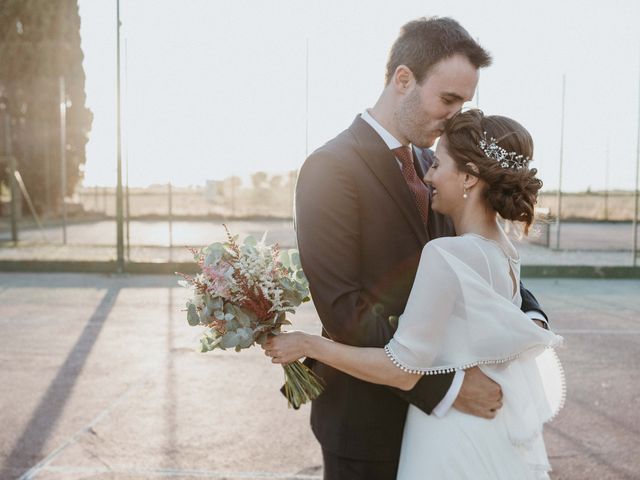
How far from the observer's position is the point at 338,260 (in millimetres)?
2297

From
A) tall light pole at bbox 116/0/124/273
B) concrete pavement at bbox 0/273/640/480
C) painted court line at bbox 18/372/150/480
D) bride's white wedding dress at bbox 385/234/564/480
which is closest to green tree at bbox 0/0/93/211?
tall light pole at bbox 116/0/124/273

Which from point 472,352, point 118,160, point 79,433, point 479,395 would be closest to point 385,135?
point 472,352

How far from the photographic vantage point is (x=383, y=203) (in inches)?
95.0

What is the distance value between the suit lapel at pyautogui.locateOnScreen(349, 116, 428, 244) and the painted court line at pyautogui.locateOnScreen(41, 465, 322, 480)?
8.25ft

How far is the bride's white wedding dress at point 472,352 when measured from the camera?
220 centimetres

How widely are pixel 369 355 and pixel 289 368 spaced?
0.38 metres

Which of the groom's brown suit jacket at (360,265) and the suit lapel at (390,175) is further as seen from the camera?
the suit lapel at (390,175)

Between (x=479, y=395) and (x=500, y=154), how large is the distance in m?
0.76

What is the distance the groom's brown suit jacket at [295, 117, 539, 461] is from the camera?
7.52 ft

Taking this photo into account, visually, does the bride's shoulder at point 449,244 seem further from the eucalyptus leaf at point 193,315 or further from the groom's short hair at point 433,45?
the eucalyptus leaf at point 193,315

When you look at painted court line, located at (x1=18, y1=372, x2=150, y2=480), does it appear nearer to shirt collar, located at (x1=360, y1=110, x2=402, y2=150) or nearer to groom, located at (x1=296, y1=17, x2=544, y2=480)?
groom, located at (x1=296, y1=17, x2=544, y2=480)

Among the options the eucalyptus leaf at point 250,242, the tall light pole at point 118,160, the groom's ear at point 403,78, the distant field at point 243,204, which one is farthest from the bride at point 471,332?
the distant field at point 243,204

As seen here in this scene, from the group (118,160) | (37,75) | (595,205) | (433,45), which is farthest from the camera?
(595,205)

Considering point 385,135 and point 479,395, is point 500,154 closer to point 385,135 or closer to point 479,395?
point 385,135
